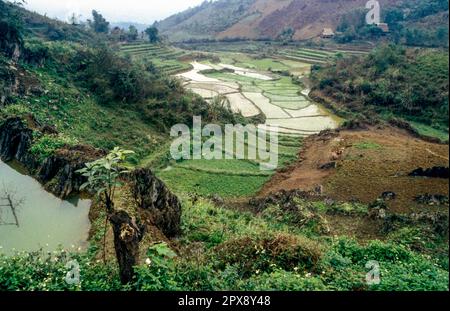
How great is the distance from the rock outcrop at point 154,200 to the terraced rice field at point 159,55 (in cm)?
4184

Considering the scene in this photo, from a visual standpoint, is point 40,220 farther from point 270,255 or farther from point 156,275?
point 270,255

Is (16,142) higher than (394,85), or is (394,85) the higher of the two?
(394,85)

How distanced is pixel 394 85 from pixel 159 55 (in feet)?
123

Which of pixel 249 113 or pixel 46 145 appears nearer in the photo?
pixel 46 145

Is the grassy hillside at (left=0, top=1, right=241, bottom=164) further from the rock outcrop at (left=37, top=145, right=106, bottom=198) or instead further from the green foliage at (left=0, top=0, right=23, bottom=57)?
the rock outcrop at (left=37, top=145, right=106, bottom=198)

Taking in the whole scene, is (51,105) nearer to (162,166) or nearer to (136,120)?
(136,120)

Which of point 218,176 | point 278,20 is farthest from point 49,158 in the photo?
point 278,20

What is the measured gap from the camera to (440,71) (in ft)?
103

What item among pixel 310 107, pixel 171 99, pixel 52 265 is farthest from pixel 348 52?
pixel 52 265

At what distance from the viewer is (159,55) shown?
196ft

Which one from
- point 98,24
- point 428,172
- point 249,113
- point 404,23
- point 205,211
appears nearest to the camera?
point 205,211

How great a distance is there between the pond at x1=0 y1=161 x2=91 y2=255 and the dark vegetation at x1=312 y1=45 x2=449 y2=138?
25.4m

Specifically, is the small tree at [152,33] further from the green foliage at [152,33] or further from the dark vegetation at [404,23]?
the dark vegetation at [404,23]

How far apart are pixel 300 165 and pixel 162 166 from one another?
7882 mm
